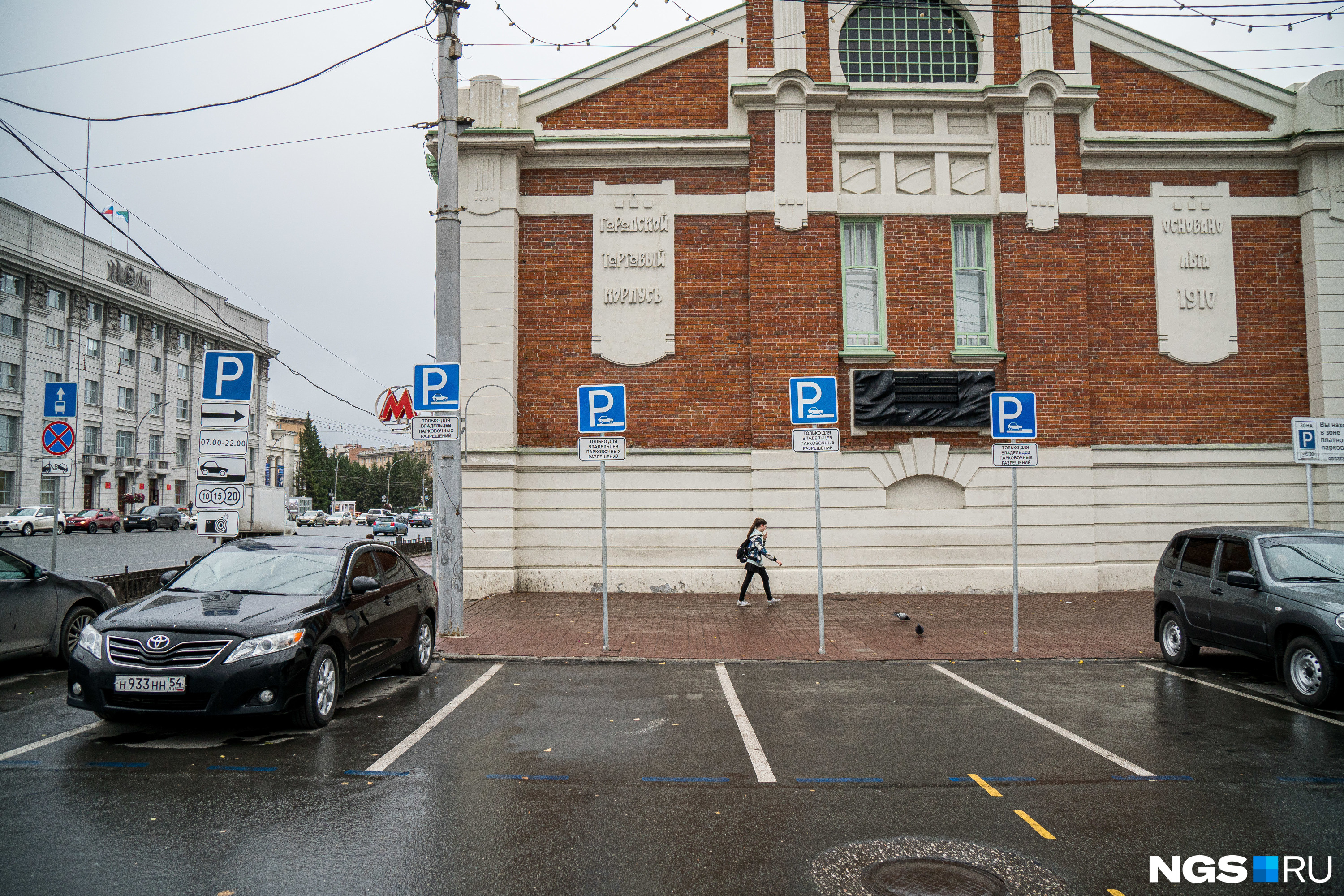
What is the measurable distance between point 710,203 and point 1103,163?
7.83 metres

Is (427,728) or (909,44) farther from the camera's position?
(909,44)

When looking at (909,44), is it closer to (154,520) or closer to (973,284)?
(973,284)

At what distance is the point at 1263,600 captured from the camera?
817cm

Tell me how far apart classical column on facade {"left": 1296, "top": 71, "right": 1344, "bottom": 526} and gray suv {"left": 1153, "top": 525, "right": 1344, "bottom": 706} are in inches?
341

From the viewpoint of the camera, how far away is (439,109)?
11781 mm

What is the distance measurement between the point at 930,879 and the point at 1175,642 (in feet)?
24.0

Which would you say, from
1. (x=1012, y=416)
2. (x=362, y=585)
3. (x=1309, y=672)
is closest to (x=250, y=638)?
(x=362, y=585)

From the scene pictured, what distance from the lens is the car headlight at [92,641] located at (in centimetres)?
621

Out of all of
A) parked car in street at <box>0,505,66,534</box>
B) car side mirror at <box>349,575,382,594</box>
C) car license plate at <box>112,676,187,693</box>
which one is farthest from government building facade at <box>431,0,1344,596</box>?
parked car in street at <box>0,505,66,534</box>

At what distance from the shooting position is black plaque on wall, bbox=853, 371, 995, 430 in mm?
15523

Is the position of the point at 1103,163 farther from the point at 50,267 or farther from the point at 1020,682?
the point at 50,267

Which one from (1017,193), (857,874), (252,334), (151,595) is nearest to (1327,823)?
(857,874)

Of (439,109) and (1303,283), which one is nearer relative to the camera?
(439,109)

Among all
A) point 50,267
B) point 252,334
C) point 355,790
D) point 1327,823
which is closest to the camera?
point 1327,823
